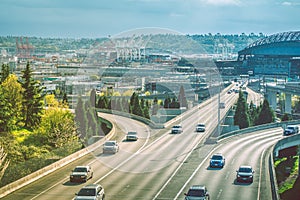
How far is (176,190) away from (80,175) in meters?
4.63

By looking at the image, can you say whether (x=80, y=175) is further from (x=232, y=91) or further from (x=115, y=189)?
(x=232, y=91)

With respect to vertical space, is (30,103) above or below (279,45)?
below

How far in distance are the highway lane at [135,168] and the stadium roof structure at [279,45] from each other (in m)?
111


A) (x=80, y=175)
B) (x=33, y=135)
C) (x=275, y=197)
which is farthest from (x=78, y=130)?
(x=275, y=197)

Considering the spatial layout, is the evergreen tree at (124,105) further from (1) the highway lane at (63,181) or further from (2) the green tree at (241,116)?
(1) the highway lane at (63,181)

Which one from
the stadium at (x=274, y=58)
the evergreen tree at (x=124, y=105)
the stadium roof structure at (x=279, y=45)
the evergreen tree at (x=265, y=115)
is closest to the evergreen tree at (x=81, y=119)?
the evergreen tree at (x=124, y=105)

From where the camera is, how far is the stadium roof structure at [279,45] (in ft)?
492

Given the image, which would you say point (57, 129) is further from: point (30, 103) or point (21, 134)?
point (30, 103)

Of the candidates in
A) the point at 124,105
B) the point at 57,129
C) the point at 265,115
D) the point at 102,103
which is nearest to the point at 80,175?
the point at 57,129

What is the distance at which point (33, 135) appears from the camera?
41.2 meters

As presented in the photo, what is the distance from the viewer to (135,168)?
28.4m

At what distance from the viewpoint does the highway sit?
22750 millimetres

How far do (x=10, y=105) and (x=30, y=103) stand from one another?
5.02 meters

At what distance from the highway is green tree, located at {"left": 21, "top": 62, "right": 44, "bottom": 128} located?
24.3ft
